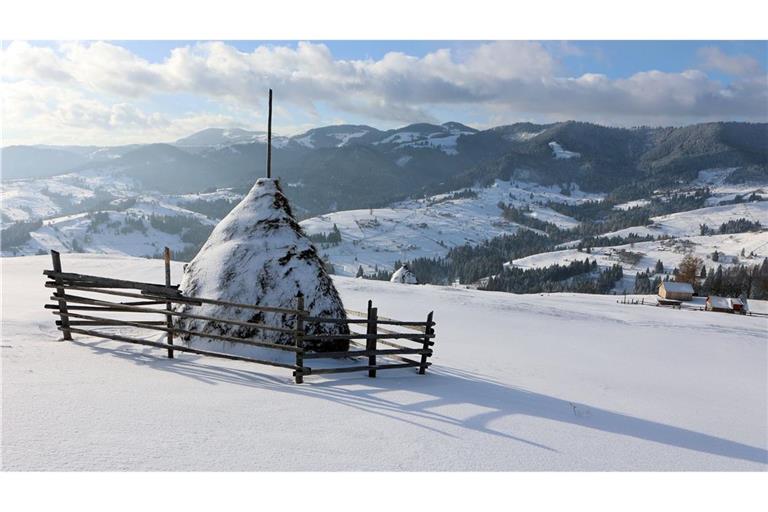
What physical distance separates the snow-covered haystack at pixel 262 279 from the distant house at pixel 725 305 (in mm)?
65281

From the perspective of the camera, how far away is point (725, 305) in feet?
201

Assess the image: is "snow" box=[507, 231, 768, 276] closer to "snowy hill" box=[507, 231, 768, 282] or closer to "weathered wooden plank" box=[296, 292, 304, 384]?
"snowy hill" box=[507, 231, 768, 282]

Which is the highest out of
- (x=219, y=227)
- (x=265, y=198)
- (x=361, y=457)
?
(x=265, y=198)

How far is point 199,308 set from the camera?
11148 millimetres

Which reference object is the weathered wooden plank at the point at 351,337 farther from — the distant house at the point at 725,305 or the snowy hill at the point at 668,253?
the snowy hill at the point at 668,253

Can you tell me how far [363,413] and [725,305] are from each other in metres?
72.0

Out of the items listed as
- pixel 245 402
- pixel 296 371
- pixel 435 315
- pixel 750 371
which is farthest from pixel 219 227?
pixel 750 371

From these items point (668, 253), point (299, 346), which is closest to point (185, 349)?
point (299, 346)

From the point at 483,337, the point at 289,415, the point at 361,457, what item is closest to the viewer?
the point at 361,457

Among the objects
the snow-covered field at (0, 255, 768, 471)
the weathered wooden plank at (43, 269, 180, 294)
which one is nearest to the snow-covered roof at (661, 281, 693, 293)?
the snow-covered field at (0, 255, 768, 471)

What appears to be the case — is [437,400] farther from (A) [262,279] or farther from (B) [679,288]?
(B) [679,288]

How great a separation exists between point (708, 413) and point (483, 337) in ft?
30.2

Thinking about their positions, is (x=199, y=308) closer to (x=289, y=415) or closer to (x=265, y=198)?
(x=265, y=198)

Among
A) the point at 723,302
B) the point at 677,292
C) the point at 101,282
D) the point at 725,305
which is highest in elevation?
the point at 101,282
